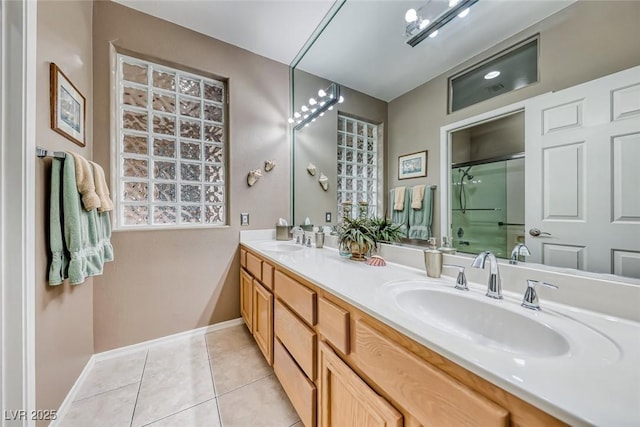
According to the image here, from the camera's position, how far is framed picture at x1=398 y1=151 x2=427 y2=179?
4.05 ft

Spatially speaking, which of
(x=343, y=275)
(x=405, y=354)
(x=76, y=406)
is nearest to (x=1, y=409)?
(x=76, y=406)

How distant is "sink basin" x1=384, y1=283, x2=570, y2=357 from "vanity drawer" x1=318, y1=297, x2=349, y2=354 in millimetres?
203

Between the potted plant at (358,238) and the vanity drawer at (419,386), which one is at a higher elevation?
the potted plant at (358,238)

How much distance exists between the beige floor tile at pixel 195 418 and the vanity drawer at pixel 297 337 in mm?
511

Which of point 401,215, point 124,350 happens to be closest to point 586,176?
point 401,215

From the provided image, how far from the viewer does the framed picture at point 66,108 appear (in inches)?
47.4

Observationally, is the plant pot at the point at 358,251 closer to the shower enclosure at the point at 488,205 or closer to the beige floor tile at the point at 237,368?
the shower enclosure at the point at 488,205

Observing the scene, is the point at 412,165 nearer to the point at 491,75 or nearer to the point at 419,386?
the point at 491,75

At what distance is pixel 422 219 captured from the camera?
124 cm

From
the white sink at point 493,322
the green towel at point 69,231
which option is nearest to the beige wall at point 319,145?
the white sink at point 493,322

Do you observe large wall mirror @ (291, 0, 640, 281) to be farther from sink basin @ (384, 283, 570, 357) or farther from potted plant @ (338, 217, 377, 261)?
sink basin @ (384, 283, 570, 357)

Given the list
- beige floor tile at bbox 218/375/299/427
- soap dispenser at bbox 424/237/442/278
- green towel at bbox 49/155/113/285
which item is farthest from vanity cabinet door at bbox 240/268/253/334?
soap dispenser at bbox 424/237/442/278

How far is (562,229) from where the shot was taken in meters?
0.82

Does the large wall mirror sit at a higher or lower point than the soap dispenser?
higher
